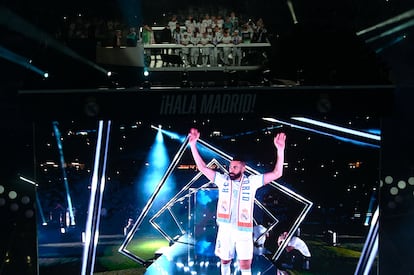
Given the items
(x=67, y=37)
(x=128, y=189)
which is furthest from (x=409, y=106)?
(x=67, y=37)

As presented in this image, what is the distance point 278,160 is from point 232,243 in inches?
37.7

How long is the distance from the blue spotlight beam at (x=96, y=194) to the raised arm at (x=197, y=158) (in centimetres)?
83

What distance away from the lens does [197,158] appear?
544 cm

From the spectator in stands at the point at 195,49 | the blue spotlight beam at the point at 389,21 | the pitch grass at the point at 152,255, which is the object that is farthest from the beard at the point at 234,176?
the blue spotlight beam at the point at 389,21

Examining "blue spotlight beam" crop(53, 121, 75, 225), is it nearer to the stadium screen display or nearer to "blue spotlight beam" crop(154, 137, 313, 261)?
the stadium screen display

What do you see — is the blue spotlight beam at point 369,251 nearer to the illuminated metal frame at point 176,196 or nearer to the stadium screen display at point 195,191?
the stadium screen display at point 195,191

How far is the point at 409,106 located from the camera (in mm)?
5727

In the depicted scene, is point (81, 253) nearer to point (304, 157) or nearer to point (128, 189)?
point (128, 189)

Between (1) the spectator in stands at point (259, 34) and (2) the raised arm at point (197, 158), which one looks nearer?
(2) the raised arm at point (197, 158)

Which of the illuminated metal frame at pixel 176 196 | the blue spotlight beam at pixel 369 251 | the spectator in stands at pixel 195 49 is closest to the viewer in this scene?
the illuminated metal frame at pixel 176 196

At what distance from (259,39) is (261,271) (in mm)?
2418

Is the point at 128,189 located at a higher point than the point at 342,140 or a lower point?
lower

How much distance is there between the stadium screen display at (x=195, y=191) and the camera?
212 inches

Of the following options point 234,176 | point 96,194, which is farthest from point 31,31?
point 234,176
